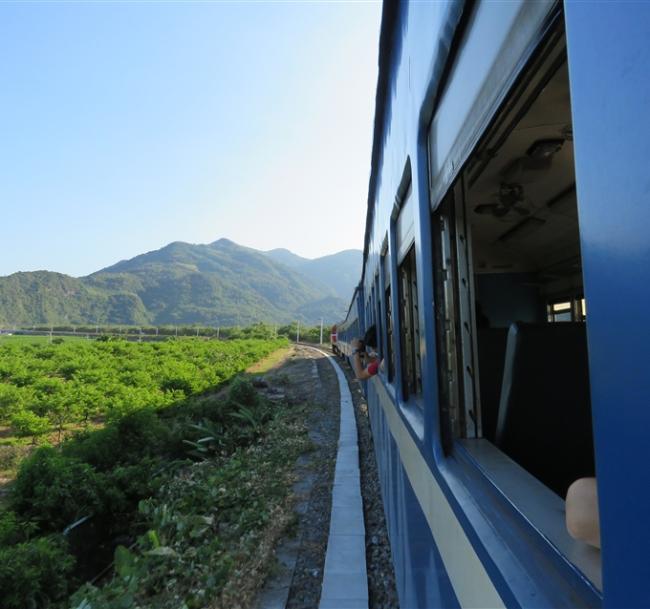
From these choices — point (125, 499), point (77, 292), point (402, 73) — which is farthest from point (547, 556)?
point (77, 292)

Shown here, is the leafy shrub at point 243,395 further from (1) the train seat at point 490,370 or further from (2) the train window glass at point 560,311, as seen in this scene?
(1) the train seat at point 490,370

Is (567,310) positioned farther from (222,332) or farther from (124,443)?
(222,332)

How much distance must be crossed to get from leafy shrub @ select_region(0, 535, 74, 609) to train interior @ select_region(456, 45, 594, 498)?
15.8 feet

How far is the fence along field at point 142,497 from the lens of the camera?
4.40m

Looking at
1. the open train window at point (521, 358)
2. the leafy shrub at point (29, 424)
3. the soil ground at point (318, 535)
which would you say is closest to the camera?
the open train window at point (521, 358)

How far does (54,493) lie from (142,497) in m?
1.20

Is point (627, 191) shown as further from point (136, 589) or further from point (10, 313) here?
point (10, 313)

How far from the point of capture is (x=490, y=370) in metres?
2.45

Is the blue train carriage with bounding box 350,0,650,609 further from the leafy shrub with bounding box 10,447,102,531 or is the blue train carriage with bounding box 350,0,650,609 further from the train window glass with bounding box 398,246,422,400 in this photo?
the leafy shrub with bounding box 10,447,102,531

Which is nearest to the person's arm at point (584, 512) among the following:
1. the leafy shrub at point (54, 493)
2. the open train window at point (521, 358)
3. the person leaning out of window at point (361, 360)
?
the open train window at point (521, 358)

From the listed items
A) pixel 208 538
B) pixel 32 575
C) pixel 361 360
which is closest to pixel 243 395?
pixel 208 538

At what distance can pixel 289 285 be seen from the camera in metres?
193

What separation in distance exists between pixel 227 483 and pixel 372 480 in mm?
1963

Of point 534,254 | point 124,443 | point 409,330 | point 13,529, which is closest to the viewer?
point 409,330
